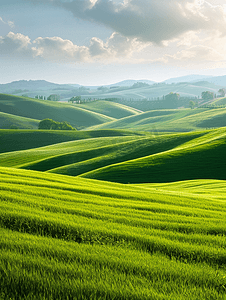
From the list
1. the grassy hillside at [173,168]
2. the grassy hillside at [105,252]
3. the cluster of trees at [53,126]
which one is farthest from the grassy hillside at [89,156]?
the cluster of trees at [53,126]

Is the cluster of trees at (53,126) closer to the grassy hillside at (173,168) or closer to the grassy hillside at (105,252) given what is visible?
the grassy hillside at (173,168)

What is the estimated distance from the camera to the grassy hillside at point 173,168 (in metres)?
44.3

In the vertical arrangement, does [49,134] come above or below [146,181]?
above

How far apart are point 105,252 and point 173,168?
140 feet

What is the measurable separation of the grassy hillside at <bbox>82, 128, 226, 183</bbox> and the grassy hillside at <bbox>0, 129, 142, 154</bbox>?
236 feet

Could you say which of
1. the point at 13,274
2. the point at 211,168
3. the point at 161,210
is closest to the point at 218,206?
the point at 161,210

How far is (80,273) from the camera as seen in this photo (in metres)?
4.86

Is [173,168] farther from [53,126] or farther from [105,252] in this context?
[53,126]

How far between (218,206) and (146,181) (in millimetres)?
30970

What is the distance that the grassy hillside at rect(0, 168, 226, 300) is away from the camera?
446 centimetres

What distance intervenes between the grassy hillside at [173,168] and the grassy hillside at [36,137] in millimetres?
72033

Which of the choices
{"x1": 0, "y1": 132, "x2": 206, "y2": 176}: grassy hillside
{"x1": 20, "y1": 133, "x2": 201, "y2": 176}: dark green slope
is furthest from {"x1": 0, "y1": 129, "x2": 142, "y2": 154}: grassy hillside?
{"x1": 20, "y1": 133, "x2": 201, "y2": 176}: dark green slope

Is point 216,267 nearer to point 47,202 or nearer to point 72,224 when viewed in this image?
point 72,224

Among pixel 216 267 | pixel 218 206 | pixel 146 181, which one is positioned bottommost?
pixel 146 181
